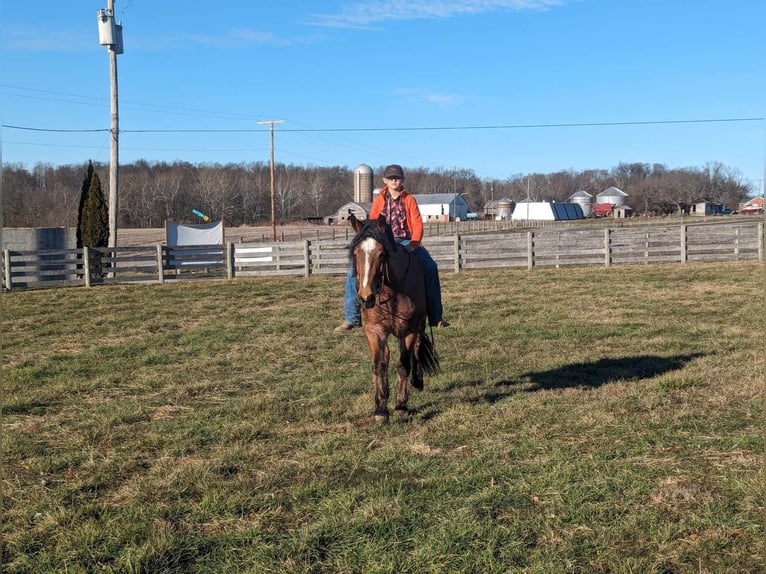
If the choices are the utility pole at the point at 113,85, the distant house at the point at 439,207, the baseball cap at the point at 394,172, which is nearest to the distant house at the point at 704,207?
the distant house at the point at 439,207

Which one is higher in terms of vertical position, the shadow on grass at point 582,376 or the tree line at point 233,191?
the tree line at point 233,191

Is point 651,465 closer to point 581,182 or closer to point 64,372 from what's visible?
point 64,372

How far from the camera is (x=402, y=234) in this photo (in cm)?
724

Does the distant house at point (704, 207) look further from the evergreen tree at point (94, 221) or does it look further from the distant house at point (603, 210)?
the evergreen tree at point (94, 221)

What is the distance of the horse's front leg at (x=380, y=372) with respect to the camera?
6.54 meters

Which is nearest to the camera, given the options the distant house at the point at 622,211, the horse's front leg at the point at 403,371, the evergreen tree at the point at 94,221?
the horse's front leg at the point at 403,371

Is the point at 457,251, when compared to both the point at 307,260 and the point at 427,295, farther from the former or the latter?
the point at 427,295

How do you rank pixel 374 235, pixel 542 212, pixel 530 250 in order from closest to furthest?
pixel 374 235
pixel 530 250
pixel 542 212

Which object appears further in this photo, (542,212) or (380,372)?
(542,212)

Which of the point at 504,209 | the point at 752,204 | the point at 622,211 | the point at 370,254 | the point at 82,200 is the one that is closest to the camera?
the point at 370,254

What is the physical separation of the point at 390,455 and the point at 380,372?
48.1 inches

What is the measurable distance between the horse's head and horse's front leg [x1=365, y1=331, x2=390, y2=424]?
0.54 meters

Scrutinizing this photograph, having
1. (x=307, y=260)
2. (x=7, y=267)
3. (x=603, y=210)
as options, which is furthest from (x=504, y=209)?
(x=7, y=267)

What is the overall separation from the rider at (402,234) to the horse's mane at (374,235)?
753 millimetres
